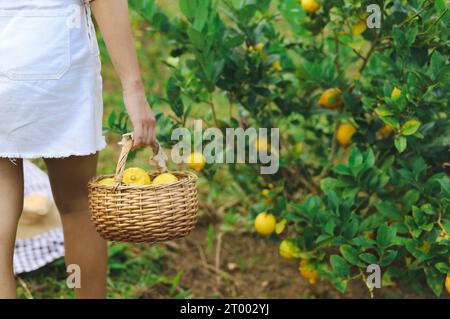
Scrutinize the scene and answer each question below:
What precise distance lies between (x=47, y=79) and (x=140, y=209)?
0.36m

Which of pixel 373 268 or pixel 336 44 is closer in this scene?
pixel 373 268

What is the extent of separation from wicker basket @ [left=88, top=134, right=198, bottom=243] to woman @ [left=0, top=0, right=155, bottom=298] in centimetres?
11

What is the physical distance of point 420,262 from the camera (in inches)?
80.8

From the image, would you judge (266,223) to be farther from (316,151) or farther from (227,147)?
(316,151)

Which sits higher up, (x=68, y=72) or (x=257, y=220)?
(x=68, y=72)

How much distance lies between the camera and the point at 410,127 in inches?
76.5

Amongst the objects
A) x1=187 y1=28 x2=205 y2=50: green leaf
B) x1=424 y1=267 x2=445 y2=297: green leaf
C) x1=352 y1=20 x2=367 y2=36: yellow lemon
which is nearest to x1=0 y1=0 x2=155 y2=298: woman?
x1=187 y1=28 x2=205 y2=50: green leaf

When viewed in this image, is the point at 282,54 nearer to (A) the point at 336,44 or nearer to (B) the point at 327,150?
(A) the point at 336,44

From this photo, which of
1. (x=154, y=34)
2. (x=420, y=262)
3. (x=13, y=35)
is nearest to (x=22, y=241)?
(x=154, y=34)

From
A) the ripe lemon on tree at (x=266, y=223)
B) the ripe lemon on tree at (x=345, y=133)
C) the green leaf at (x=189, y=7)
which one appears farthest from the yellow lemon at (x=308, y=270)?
the green leaf at (x=189, y=7)

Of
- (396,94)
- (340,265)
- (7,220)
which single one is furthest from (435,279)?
(7,220)

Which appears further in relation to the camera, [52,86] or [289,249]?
[289,249]
